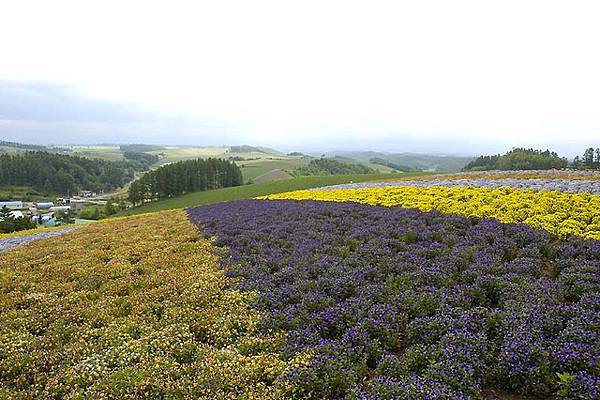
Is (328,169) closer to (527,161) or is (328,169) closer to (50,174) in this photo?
(527,161)

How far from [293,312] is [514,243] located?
270 inches

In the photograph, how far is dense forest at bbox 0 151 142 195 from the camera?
505ft

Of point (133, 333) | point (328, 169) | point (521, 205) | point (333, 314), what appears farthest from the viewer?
point (328, 169)

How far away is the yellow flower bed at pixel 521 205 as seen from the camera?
11938 mm

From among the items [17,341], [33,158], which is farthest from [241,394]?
[33,158]

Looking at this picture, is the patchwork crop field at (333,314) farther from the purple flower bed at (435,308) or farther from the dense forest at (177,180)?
the dense forest at (177,180)

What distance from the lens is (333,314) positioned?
766 cm

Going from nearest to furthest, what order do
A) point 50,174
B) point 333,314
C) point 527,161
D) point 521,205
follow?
point 333,314 < point 521,205 < point 527,161 < point 50,174

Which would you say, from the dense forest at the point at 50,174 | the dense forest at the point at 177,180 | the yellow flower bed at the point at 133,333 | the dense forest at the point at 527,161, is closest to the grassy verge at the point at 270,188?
the dense forest at the point at 177,180

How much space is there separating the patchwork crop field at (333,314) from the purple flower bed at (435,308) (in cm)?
3

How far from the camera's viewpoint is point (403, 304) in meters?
7.64

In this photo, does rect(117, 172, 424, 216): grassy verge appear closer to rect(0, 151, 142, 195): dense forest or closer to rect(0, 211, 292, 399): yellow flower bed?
rect(0, 211, 292, 399): yellow flower bed

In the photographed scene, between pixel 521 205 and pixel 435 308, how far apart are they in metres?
9.68

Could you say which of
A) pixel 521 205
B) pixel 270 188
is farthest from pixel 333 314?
pixel 270 188
